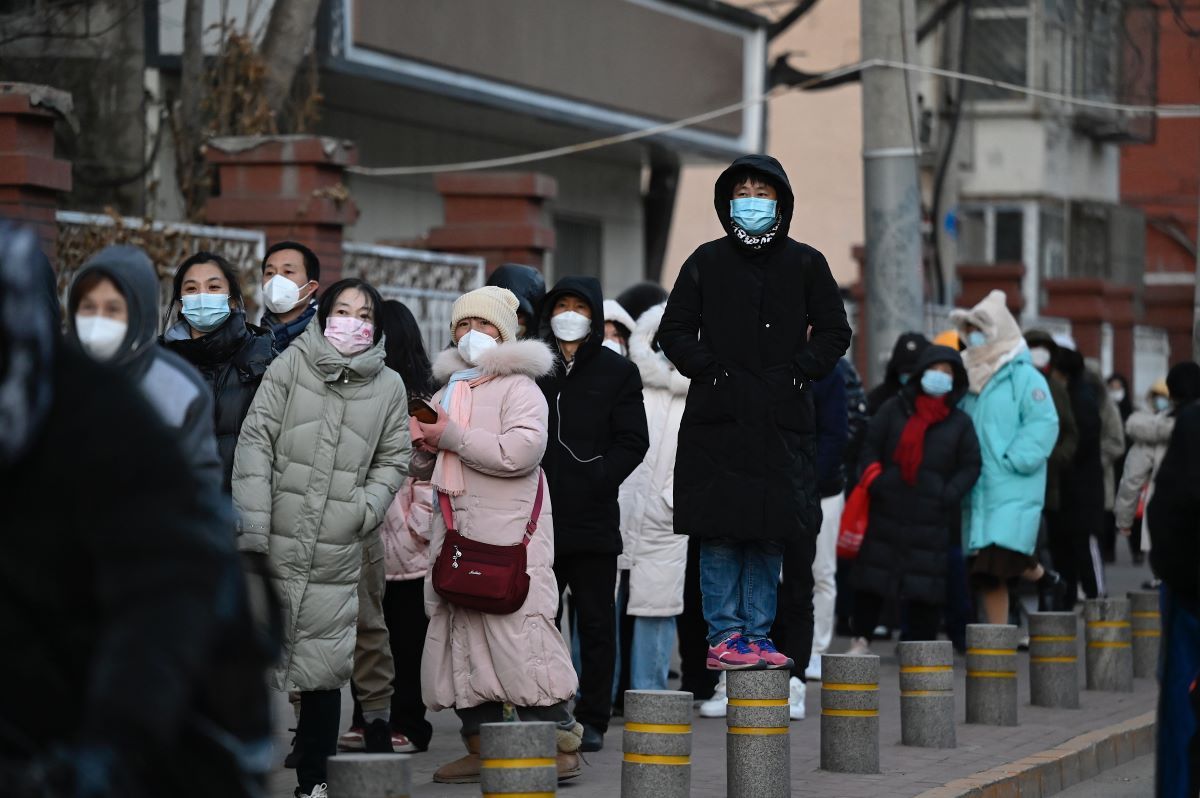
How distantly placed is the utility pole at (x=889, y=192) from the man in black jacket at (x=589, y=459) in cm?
661

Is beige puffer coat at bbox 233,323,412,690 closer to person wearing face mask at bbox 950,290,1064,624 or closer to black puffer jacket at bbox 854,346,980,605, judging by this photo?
black puffer jacket at bbox 854,346,980,605

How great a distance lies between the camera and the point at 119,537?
133 inches

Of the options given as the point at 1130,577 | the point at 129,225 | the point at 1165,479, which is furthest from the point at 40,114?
the point at 1130,577

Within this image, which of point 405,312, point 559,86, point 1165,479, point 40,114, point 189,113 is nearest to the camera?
point 1165,479

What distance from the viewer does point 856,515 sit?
1275cm

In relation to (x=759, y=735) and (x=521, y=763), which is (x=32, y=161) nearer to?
(x=759, y=735)

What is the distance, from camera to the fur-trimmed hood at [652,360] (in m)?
10.6

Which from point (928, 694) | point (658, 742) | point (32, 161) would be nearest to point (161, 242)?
point (32, 161)

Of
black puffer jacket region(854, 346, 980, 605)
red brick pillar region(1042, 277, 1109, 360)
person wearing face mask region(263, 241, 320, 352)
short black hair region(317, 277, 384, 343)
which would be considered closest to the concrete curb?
black puffer jacket region(854, 346, 980, 605)

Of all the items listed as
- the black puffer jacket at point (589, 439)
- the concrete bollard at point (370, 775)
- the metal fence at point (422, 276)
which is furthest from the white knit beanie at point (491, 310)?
the metal fence at point (422, 276)

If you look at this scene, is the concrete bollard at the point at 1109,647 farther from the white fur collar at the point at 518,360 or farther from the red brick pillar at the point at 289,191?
the red brick pillar at the point at 289,191

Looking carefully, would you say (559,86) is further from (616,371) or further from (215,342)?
(215,342)

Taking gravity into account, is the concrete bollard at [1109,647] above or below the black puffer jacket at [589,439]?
below

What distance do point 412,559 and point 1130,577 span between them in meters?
12.7
